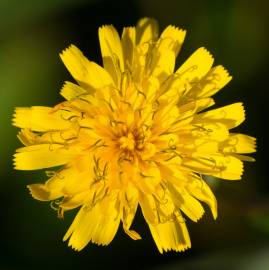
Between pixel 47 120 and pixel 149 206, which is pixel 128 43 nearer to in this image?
pixel 47 120

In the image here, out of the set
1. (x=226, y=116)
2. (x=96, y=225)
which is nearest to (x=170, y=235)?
(x=96, y=225)

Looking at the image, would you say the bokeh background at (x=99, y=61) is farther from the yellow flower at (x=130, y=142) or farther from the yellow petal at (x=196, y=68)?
the yellow petal at (x=196, y=68)

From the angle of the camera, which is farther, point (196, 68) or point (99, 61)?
point (99, 61)

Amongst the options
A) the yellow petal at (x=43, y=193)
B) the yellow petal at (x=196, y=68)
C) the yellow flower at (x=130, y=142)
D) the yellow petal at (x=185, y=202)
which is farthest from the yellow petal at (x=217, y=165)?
the yellow petal at (x=43, y=193)

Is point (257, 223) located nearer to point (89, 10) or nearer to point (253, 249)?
point (253, 249)

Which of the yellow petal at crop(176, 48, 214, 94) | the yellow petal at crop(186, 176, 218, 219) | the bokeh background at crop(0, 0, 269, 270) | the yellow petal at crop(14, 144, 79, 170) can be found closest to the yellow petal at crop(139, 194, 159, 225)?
the yellow petal at crop(186, 176, 218, 219)

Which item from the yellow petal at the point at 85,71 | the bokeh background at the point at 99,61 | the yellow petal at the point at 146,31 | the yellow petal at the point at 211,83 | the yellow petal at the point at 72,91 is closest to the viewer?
the yellow petal at the point at 85,71

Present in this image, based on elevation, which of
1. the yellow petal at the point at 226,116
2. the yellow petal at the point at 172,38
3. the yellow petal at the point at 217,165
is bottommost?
the yellow petal at the point at 217,165
